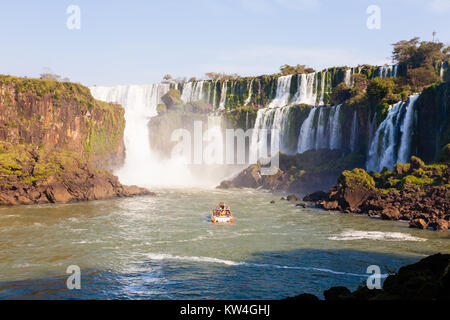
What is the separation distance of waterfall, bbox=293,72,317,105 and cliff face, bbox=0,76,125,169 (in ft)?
136

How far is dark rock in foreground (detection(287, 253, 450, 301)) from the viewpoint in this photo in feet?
34.1

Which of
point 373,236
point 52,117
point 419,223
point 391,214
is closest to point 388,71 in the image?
point 391,214

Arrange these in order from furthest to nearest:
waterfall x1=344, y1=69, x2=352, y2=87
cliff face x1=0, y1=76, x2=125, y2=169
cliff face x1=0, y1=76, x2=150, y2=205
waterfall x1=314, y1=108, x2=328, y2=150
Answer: waterfall x1=344, y1=69, x2=352, y2=87 → waterfall x1=314, y1=108, x2=328, y2=150 → cliff face x1=0, y1=76, x2=125, y2=169 → cliff face x1=0, y1=76, x2=150, y2=205

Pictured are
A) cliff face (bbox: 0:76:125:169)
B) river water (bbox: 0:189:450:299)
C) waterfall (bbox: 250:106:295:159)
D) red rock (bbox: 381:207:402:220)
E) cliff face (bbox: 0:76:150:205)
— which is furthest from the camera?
waterfall (bbox: 250:106:295:159)

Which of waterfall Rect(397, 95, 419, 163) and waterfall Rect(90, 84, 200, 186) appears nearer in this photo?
waterfall Rect(397, 95, 419, 163)

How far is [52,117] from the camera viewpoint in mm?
58312

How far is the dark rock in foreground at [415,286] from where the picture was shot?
1039cm

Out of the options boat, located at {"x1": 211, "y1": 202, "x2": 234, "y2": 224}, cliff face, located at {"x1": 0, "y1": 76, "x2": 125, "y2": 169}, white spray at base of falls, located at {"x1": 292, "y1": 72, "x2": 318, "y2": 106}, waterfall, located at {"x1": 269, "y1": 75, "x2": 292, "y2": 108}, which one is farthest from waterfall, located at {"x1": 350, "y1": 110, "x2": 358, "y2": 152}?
cliff face, located at {"x1": 0, "y1": 76, "x2": 125, "y2": 169}

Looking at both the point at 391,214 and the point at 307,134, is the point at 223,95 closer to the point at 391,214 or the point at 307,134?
the point at 307,134

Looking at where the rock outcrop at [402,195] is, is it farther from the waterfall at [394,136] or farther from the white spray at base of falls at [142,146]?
the white spray at base of falls at [142,146]

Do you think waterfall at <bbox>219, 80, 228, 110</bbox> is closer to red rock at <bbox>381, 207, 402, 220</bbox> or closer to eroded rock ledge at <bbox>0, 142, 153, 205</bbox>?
eroded rock ledge at <bbox>0, 142, 153, 205</bbox>

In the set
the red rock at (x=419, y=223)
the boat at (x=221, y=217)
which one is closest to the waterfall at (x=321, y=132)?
the red rock at (x=419, y=223)
